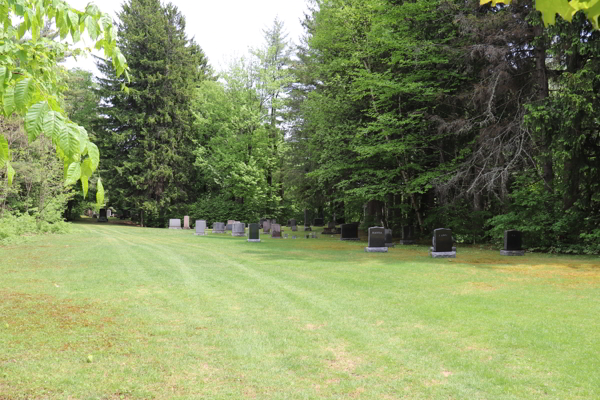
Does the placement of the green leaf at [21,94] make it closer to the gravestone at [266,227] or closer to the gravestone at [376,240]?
the gravestone at [376,240]

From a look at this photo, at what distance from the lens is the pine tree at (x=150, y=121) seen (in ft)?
119

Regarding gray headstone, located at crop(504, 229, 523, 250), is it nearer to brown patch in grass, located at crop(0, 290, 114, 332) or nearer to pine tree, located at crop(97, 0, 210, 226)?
brown patch in grass, located at crop(0, 290, 114, 332)

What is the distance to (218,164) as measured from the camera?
3419 centimetres

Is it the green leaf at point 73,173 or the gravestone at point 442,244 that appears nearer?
the green leaf at point 73,173

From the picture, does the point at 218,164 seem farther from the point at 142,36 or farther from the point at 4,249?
the point at 4,249

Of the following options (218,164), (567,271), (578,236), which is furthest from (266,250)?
(218,164)

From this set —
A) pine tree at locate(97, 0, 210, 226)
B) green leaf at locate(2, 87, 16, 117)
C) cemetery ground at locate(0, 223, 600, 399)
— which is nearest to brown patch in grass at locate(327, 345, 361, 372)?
cemetery ground at locate(0, 223, 600, 399)

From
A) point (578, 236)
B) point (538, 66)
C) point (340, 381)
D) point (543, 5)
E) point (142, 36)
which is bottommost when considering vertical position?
point (340, 381)

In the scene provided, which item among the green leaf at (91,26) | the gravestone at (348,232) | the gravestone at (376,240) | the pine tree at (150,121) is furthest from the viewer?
the pine tree at (150,121)

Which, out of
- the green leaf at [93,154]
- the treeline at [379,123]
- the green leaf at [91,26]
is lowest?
the green leaf at [93,154]

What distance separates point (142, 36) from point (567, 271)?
1469 inches

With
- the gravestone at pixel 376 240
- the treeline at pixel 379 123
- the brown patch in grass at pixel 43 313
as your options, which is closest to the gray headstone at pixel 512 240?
the treeline at pixel 379 123

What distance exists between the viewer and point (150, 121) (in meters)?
36.0

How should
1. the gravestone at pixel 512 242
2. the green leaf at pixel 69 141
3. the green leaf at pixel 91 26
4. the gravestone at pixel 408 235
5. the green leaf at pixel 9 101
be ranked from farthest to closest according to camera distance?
1. the gravestone at pixel 408 235
2. the gravestone at pixel 512 242
3. the green leaf at pixel 91 26
4. the green leaf at pixel 9 101
5. the green leaf at pixel 69 141
